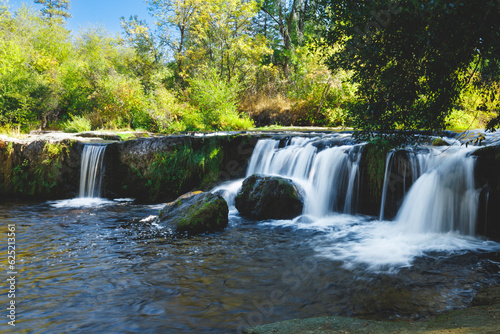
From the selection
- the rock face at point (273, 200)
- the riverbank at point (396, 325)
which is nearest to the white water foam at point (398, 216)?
the rock face at point (273, 200)

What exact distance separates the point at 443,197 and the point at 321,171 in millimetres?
3282

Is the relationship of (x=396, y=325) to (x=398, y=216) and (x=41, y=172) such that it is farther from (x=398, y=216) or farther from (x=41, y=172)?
(x=41, y=172)

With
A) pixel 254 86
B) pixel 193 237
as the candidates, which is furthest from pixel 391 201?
pixel 254 86

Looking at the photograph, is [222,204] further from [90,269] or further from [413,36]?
[413,36]

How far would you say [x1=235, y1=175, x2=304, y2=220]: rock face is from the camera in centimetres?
836

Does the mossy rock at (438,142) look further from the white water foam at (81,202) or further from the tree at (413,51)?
the white water foam at (81,202)

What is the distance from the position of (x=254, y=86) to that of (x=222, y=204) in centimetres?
1917

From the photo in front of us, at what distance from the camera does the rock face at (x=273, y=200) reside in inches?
329

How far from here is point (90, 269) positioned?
5.20 m

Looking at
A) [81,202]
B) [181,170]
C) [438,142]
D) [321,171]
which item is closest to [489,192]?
[438,142]

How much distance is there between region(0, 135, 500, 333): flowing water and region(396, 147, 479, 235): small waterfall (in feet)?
0.07

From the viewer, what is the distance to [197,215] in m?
7.30

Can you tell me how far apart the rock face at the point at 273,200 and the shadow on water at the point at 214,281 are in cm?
108

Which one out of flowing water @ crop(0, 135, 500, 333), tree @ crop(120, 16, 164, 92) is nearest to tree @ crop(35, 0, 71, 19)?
tree @ crop(120, 16, 164, 92)
